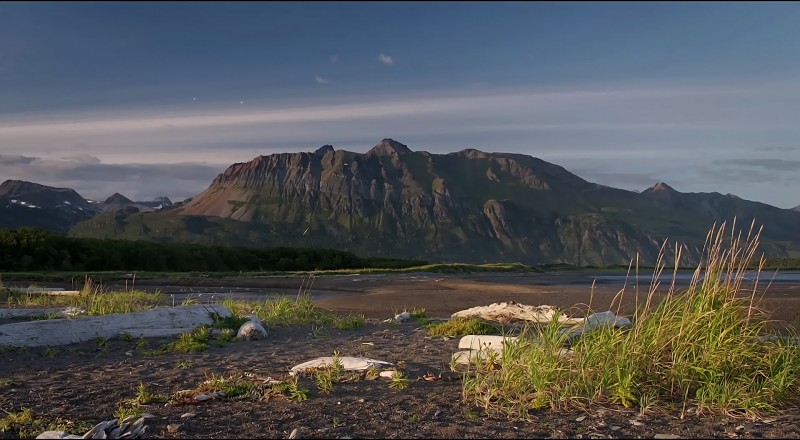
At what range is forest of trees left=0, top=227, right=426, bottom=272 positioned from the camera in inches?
1965

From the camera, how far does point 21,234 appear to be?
52594mm

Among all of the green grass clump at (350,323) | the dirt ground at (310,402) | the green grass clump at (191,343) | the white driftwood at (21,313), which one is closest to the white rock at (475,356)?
the dirt ground at (310,402)

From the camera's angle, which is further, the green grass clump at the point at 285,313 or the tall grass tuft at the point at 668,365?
the green grass clump at the point at 285,313

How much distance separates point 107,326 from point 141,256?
4706 cm

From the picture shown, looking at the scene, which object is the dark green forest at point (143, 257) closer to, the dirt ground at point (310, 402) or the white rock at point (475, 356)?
the dirt ground at point (310, 402)

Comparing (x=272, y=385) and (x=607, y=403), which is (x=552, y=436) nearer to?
(x=607, y=403)

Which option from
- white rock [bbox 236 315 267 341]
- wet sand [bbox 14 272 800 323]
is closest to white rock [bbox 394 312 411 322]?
wet sand [bbox 14 272 800 323]

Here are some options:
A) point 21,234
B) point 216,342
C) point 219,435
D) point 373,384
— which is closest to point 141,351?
point 216,342

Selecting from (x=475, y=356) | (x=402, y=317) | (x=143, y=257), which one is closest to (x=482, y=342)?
(x=475, y=356)

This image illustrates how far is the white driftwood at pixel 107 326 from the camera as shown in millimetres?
12320

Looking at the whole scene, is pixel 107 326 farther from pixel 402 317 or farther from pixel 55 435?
pixel 55 435

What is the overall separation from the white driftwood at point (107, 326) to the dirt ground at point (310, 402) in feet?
1.29

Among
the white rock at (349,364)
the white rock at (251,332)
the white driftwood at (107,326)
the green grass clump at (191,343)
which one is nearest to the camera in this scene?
the white rock at (349,364)

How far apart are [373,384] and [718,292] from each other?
427cm
